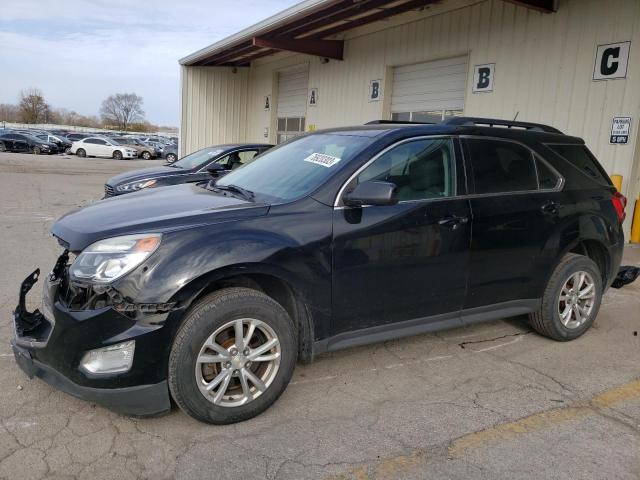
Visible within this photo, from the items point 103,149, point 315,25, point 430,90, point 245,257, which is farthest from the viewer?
point 103,149

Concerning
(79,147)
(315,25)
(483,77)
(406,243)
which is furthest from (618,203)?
(79,147)

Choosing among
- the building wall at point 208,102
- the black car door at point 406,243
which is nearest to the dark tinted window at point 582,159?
the black car door at point 406,243

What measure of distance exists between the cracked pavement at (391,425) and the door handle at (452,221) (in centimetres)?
111

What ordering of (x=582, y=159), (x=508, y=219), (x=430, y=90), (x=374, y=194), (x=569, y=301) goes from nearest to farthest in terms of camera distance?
1. (x=374, y=194)
2. (x=508, y=219)
3. (x=569, y=301)
4. (x=582, y=159)
5. (x=430, y=90)

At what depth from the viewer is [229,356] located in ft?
10.1

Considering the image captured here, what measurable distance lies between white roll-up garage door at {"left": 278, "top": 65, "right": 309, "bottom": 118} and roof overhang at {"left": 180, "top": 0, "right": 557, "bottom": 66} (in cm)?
107

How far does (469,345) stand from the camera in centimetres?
456

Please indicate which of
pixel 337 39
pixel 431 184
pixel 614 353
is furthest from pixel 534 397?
pixel 337 39

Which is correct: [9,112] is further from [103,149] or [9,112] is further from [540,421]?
[540,421]

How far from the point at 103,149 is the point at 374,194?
37982 millimetres

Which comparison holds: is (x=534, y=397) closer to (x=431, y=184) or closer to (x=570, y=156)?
(x=431, y=184)

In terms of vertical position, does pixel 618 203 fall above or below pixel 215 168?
above

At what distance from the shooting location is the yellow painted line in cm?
304

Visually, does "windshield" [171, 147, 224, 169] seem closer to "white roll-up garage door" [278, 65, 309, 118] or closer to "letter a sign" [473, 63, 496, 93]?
"letter a sign" [473, 63, 496, 93]
